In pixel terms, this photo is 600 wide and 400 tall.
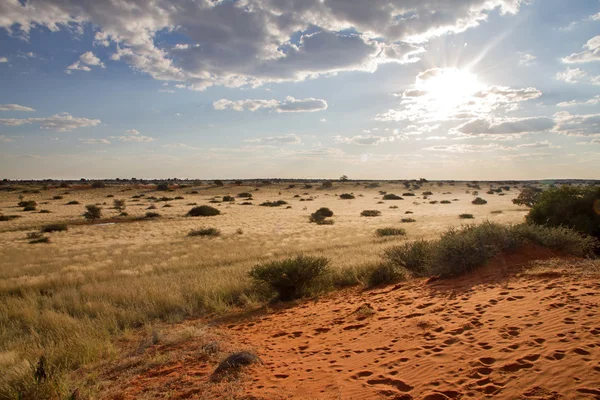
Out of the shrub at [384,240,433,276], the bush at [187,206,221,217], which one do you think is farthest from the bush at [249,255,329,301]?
the bush at [187,206,221,217]

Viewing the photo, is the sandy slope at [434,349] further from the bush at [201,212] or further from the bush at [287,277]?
the bush at [201,212]

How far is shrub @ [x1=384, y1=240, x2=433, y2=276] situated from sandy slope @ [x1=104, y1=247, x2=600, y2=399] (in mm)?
3175

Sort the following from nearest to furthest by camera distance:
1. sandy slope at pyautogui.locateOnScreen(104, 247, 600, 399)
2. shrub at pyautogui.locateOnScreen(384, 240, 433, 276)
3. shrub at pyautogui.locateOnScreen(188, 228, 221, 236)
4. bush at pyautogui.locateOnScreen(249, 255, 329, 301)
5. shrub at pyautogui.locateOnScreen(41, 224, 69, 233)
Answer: sandy slope at pyautogui.locateOnScreen(104, 247, 600, 399) → bush at pyautogui.locateOnScreen(249, 255, 329, 301) → shrub at pyautogui.locateOnScreen(384, 240, 433, 276) → shrub at pyautogui.locateOnScreen(188, 228, 221, 236) → shrub at pyautogui.locateOnScreen(41, 224, 69, 233)

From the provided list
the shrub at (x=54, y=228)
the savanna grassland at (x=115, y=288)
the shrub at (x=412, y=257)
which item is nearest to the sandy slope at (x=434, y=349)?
the savanna grassland at (x=115, y=288)

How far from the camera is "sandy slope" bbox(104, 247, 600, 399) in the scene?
4.41 m

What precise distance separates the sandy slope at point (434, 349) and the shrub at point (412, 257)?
125 inches

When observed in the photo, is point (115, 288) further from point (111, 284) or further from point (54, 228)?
point (54, 228)

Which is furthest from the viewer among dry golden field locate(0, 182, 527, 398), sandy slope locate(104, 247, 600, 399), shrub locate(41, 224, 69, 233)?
shrub locate(41, 224, 69, 233)

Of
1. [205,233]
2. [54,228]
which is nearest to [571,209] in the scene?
[205,233]

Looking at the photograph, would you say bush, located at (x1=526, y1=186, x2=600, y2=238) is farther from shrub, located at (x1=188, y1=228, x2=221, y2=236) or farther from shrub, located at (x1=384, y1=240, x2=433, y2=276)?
shrub, located at (x1=188, y1=228, x2=221, y2=236)

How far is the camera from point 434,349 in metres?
5.52

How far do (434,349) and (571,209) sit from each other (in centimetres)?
1285

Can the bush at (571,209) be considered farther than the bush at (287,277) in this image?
Yes

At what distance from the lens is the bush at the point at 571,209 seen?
13.9m
